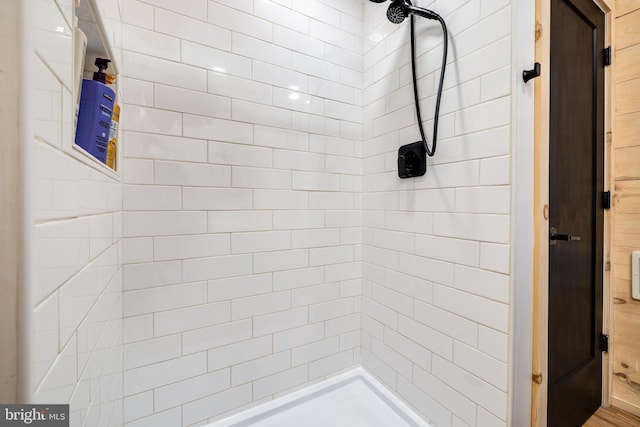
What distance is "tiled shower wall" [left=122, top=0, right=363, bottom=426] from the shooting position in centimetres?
98

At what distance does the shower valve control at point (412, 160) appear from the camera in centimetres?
111

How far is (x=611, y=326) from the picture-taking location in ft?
4.63

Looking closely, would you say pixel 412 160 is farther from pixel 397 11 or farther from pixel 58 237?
pixel 58 237

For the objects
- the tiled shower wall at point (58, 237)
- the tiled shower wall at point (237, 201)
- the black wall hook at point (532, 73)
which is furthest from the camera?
the tiled shower wall at point (237, 201)

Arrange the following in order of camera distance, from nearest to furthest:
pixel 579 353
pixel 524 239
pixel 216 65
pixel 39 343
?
pixel 39 343 < pixel 524 239 < pixel 216 65 < pixel 579 353

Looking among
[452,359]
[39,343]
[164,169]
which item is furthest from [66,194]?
[452,359]

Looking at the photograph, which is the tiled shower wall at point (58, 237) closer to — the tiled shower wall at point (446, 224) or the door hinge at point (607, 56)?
the tiled shower wall at point (446, 224)

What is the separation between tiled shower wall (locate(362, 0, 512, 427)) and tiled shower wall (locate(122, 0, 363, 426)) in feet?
0.59

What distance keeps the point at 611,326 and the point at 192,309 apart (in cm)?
223

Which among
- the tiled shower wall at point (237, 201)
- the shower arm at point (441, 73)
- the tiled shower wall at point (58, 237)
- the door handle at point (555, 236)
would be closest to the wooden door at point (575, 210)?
the door handle at point (555, 236)

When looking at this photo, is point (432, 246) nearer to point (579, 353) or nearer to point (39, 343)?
point (579, 353)

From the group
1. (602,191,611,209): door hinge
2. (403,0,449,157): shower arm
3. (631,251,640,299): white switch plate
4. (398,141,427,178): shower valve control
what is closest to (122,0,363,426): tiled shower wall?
(398,141,427,178): shower valve control

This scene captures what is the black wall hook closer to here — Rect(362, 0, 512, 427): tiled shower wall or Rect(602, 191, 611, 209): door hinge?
Rect(362, 0, 512, 427): tiled shower wall

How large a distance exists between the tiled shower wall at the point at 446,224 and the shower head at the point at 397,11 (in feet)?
0.45
